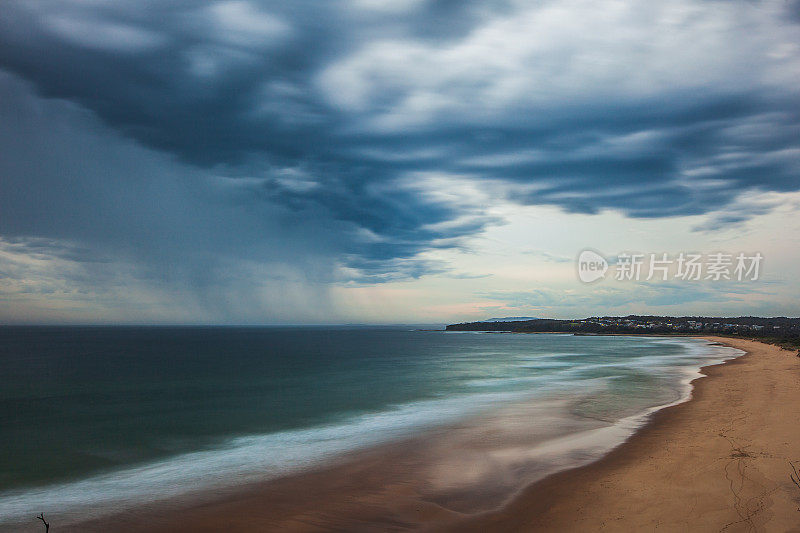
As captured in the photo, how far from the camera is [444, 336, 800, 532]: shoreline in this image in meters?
8.09

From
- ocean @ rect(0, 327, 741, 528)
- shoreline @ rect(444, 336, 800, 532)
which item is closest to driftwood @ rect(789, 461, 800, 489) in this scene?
shoreline @ rect(444, 336, 800, 532)

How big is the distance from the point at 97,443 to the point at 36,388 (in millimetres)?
22067

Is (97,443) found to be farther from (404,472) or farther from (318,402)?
(404,472)

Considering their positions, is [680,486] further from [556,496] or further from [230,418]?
[230,418]

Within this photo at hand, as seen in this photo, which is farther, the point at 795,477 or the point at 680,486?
the point at 680,486

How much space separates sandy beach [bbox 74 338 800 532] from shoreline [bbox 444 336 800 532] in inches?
0.9

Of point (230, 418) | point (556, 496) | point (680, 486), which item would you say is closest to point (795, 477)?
point (680, 486)

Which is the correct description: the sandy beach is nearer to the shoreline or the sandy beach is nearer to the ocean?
the shoreline

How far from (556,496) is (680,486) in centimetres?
258

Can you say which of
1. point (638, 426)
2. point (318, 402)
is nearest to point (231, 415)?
point (318, 402)

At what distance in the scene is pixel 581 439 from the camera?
14875 millimetres

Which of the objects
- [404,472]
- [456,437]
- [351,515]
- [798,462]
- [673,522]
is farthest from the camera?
[456,437]

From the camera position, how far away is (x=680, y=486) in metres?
9.65

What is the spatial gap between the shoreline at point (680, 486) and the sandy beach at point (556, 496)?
22 millimetres
